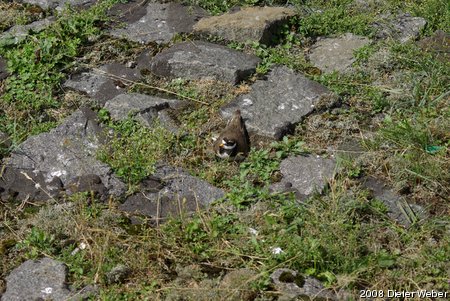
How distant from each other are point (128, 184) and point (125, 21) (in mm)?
2140

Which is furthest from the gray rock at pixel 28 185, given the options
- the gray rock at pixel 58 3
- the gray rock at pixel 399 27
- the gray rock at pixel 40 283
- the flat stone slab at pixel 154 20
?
the gray rock at pixel 399 27

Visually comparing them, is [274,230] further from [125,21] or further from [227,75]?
[125,21]

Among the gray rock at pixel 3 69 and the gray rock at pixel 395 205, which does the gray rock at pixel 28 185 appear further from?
the gray rock at pixel 395 205

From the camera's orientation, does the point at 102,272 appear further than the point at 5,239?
No

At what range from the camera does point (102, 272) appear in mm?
4352

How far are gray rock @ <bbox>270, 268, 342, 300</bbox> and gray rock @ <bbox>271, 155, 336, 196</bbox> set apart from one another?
798 mm

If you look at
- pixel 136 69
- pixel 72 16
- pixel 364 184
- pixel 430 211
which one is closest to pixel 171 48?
pixel 136 69

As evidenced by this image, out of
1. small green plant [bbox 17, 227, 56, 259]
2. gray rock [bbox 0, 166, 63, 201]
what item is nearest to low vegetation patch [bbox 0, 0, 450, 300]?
small green plant [bbox 17, 227, 56, 259]

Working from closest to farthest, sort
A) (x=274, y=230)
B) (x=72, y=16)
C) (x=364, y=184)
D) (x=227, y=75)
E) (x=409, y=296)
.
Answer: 1. (x=409, y=296)
2. (x=274, y=230)
3. (x=364, y=184)
4. (x=227, y=75)
5. (x=72, y=16)

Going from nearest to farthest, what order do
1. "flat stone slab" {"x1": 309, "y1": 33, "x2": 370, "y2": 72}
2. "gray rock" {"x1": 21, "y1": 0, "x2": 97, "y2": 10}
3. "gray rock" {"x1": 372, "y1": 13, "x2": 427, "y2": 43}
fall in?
"flat stone slab" {"x1": 309, "y1": 33, "x2": 370, "y2": 72} → "gray rock" {"x1": 372, "y1": 13, "x2": 427, "y2": 43} → "gray rock" {"x1": 21, "y1": 0, "x2": 97, "y2": 10}

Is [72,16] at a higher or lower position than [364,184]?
higher

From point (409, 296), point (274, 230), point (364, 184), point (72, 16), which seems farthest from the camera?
point (72, 16)

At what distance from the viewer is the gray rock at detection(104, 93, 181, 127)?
5629 mm

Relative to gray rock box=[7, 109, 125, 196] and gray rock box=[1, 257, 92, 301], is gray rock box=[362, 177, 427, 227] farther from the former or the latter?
gray rock box=[1, 257, 92, 301]
